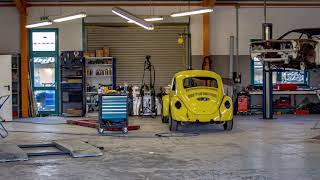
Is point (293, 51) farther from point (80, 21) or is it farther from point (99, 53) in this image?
point (80, 21)

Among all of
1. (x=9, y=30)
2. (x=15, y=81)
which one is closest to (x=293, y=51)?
(x=15, y=81)

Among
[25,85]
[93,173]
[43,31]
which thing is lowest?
[93,173]

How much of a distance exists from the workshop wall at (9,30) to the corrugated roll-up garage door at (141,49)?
2666 mm

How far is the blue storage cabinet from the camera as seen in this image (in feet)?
39.2

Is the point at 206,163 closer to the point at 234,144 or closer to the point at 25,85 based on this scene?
the point at 234,144

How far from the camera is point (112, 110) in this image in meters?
12.0

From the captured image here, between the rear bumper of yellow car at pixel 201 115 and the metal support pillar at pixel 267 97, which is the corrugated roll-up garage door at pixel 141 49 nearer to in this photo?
the metal support pillar at pixel 267 97

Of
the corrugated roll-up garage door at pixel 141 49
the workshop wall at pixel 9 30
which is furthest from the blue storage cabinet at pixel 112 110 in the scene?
the workshop wall at pixel 9 30

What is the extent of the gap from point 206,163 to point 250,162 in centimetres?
66

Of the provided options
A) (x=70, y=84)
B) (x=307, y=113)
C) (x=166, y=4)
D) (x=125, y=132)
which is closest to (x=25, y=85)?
(x=70, y=84)

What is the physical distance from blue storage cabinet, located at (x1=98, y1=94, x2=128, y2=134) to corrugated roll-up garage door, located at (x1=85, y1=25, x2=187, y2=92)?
6625mm

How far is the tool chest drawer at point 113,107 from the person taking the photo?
12.0 meters

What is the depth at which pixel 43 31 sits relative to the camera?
1836 cm

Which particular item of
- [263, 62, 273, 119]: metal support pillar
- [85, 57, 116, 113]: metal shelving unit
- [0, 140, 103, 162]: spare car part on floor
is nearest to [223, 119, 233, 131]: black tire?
[263, 62, 273, 119]: metal support pillar
